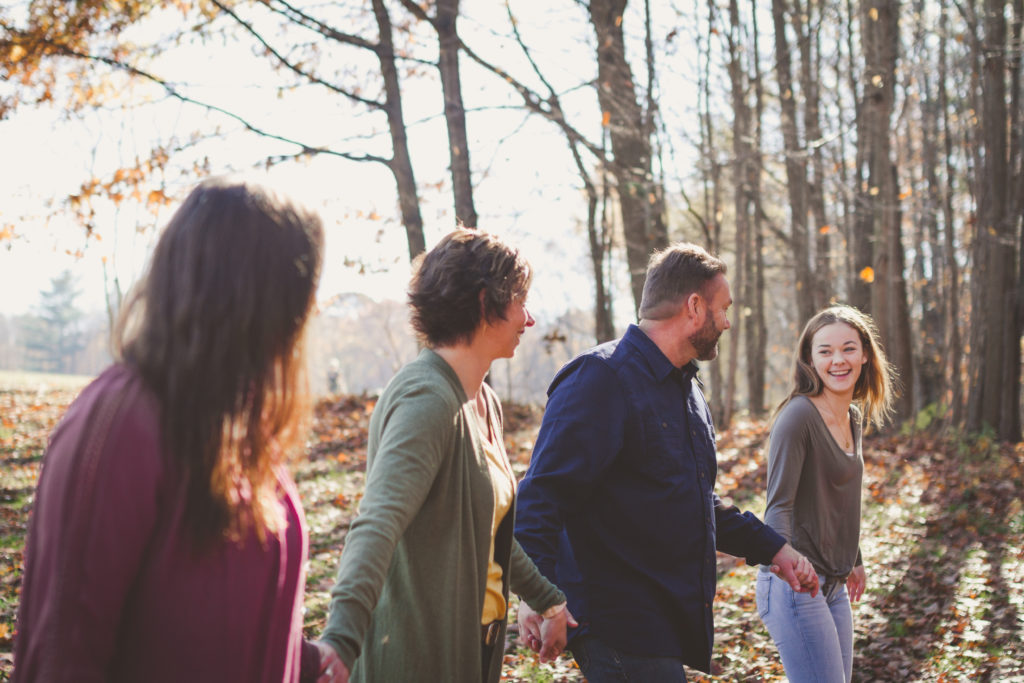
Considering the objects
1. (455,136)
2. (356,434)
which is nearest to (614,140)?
(455,136)

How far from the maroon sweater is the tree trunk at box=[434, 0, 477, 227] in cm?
711

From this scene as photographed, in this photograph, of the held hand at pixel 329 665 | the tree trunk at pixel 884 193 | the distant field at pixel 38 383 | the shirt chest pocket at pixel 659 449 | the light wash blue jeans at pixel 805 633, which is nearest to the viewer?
the held hand at pixel 329 665

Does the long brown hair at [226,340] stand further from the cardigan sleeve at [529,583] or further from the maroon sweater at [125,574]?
the cardigan sleeve at [529,583]

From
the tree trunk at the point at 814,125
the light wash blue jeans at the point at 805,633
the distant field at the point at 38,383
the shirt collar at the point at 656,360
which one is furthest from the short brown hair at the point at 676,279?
the distant field at the point at 38,383

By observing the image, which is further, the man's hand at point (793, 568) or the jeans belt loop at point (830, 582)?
the jeans belt loop at point (830, 582)

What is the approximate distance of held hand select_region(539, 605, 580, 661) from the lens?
2.58 m

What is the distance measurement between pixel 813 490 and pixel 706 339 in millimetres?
1052

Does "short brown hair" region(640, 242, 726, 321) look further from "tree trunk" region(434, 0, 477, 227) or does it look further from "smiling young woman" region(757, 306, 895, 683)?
"tree trunk" region(434, 0, 477, 227)

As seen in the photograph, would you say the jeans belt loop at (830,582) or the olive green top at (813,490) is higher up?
the olive green top at (813,490)

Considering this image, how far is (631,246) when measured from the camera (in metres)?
12.7

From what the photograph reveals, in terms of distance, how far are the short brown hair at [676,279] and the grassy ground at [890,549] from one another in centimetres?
174

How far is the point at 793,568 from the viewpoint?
310 cm

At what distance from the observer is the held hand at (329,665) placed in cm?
175

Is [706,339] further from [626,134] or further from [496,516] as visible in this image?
[626,134]
